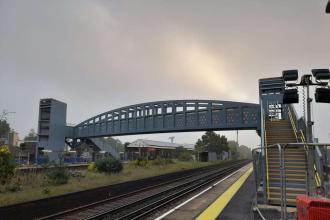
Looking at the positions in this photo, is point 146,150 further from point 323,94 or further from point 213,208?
point 323,94

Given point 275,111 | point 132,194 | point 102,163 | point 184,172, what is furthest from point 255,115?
point 132,194

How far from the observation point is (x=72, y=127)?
2972 inches

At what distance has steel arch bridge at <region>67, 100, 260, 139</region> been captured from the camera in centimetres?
4844

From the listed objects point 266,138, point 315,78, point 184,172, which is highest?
point 315,78

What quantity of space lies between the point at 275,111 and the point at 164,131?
108 ft

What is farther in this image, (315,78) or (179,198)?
(179,198)

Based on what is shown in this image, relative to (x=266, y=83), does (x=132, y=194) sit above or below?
below

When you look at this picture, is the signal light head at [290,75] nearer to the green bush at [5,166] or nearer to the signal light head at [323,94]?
the signal light head at [323,94]

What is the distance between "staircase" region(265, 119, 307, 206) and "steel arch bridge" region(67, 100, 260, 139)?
1051 inches

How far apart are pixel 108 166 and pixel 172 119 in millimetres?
24902

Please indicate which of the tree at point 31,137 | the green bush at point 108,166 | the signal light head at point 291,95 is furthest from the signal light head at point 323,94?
the tree at point 31,137

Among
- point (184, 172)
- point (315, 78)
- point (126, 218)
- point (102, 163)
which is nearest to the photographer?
point (315, 78)

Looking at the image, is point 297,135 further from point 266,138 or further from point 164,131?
point 164,131

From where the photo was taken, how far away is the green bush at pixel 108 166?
34344 millimetres
